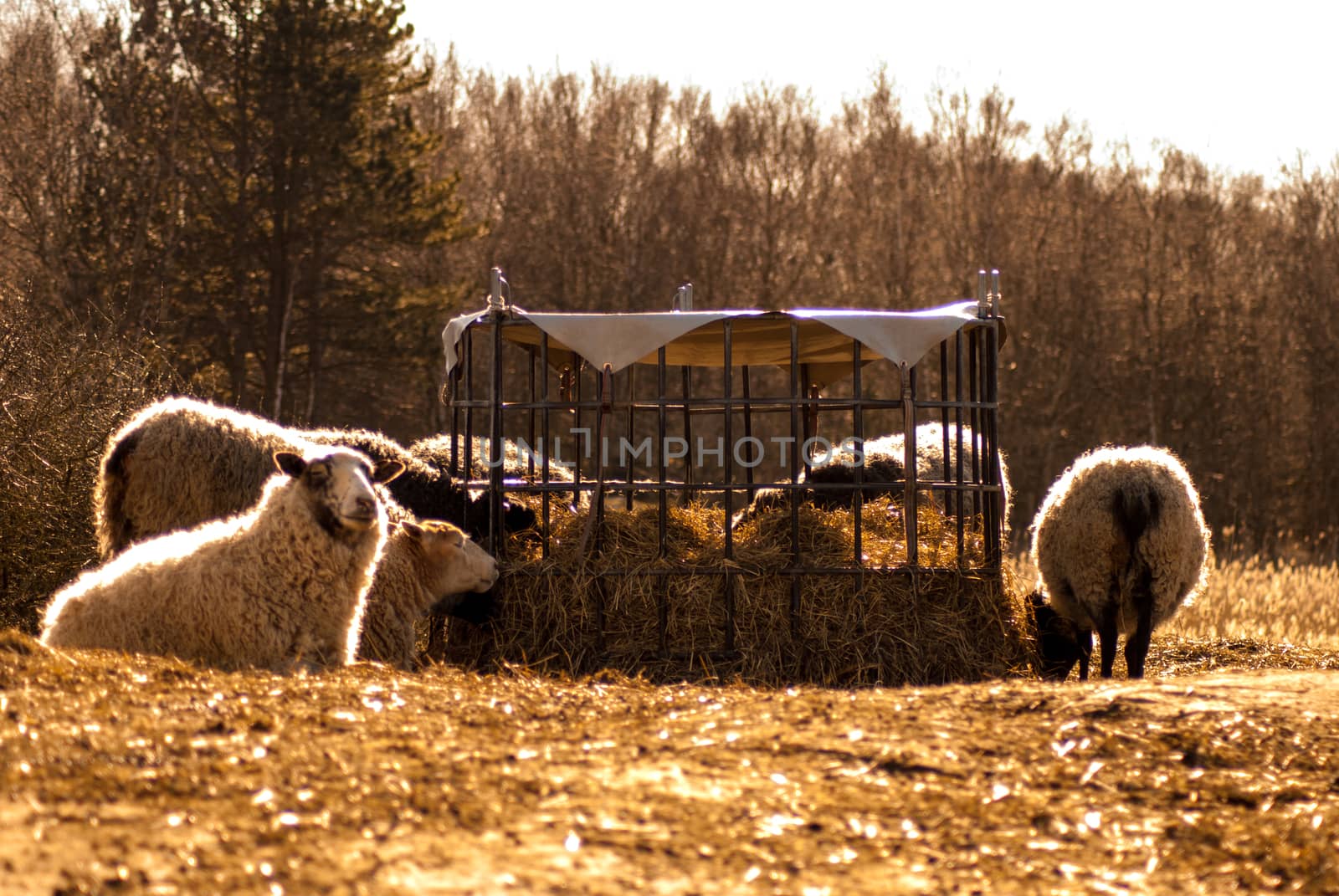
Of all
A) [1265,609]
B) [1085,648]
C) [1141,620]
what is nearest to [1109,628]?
[1141,620]

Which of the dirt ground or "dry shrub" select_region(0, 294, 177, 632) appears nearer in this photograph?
the dirt ground

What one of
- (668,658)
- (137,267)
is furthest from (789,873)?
(137,267)

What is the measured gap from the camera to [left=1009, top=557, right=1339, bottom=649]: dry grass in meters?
12.7

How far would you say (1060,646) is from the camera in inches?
374

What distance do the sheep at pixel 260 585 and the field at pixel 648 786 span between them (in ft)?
2.76

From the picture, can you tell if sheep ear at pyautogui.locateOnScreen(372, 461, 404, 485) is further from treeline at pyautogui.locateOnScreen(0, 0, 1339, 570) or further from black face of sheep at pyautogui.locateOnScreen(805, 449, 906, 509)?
treeline at pyautogui.locateOnScreen(0, 0, 1339, 570)

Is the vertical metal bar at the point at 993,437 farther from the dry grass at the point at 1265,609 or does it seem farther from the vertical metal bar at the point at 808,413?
the dry grass at the point at 1265,609

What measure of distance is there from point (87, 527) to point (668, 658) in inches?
177

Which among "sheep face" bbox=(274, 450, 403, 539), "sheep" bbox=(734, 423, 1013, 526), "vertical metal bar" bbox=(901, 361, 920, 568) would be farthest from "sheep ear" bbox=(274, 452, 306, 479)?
"sheep" bbox=(734, 423, 1013, 526)

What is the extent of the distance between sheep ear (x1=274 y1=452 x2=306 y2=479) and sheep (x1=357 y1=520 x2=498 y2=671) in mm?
1189

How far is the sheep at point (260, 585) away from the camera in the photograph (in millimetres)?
6660

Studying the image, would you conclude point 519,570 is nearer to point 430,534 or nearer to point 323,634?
point 430,534

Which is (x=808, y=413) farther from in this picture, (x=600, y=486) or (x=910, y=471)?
(x=600, y=486)

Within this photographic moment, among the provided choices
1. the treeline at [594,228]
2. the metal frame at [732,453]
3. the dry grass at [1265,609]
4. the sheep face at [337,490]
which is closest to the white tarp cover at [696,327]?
the metal frame at [732,453]
